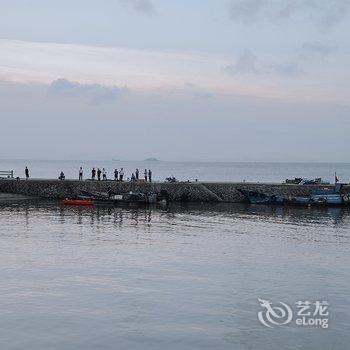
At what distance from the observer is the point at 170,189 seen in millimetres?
64125

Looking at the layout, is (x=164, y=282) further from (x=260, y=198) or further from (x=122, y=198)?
(x=260, y=198)

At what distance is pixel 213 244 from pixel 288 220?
1569 cm

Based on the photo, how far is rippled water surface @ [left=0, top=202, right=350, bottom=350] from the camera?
1697cm

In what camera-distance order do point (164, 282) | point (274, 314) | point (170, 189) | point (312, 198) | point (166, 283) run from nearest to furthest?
point (274, 314)
point (166, 283)
point (164, 282)
point (312, 198)
point (170, 189)

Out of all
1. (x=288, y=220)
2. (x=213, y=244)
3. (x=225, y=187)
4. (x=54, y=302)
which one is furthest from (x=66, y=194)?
(x=54, y=302)

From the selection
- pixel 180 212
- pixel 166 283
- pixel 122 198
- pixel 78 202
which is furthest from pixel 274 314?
pixel 78 202

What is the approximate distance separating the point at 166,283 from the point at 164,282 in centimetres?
19

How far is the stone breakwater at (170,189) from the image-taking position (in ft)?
207

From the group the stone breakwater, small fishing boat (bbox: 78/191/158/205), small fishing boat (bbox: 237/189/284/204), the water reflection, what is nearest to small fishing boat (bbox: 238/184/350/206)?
small fishing boat (bbox: 237/189/284/204)

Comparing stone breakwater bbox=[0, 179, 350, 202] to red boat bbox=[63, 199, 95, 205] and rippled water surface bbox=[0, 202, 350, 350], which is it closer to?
red boat bbox=[63, 199, 95, 205]

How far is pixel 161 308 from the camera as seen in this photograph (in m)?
19.7

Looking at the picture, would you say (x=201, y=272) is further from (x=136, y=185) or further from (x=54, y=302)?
(x=136, y=185)

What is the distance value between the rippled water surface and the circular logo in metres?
0.48

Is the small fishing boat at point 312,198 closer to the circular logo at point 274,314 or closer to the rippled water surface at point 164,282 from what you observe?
the rippled water surface at point 164,282
